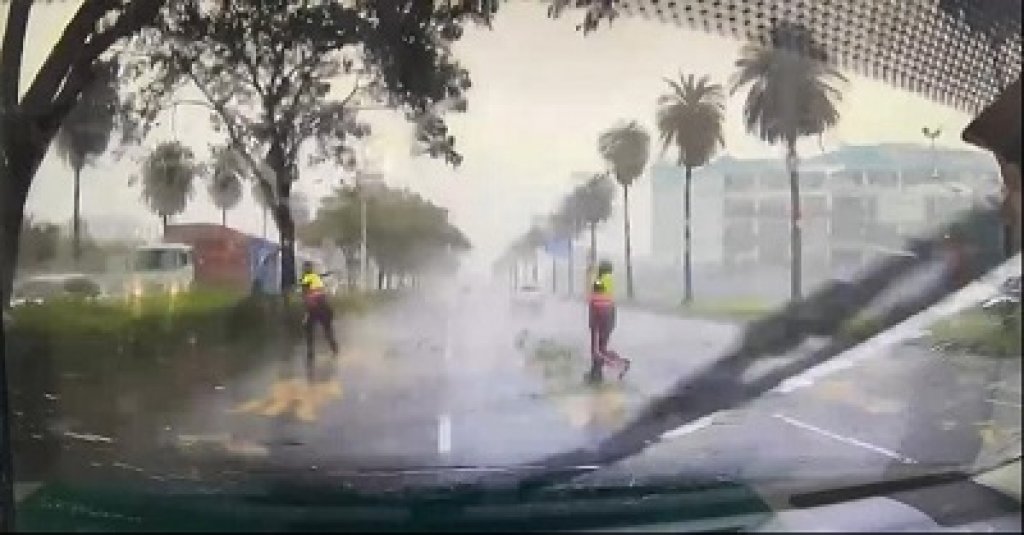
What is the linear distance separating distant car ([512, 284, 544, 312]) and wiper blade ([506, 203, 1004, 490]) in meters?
0.09

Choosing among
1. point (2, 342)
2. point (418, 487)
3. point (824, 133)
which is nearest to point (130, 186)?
point (2, 342)

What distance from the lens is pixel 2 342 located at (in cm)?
76

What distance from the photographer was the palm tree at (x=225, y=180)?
723 mm

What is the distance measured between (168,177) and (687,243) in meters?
0.31

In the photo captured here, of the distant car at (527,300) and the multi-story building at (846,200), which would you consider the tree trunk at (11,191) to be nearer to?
the distant car at (527,300)

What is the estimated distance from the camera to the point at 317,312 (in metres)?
0.72

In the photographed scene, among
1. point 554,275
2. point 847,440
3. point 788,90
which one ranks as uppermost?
point 788,90

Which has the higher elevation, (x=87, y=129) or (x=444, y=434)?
(x=87, y=129)

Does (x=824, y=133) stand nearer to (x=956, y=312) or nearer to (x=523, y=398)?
(x=956, y=312)

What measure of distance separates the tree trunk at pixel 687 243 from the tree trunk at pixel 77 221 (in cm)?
36

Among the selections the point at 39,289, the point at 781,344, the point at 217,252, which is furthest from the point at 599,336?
the point at 39,289

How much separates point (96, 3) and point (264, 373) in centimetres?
24

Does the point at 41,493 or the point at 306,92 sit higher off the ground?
the point at 306,92

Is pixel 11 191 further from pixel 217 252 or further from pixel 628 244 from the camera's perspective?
pixel 628 244
